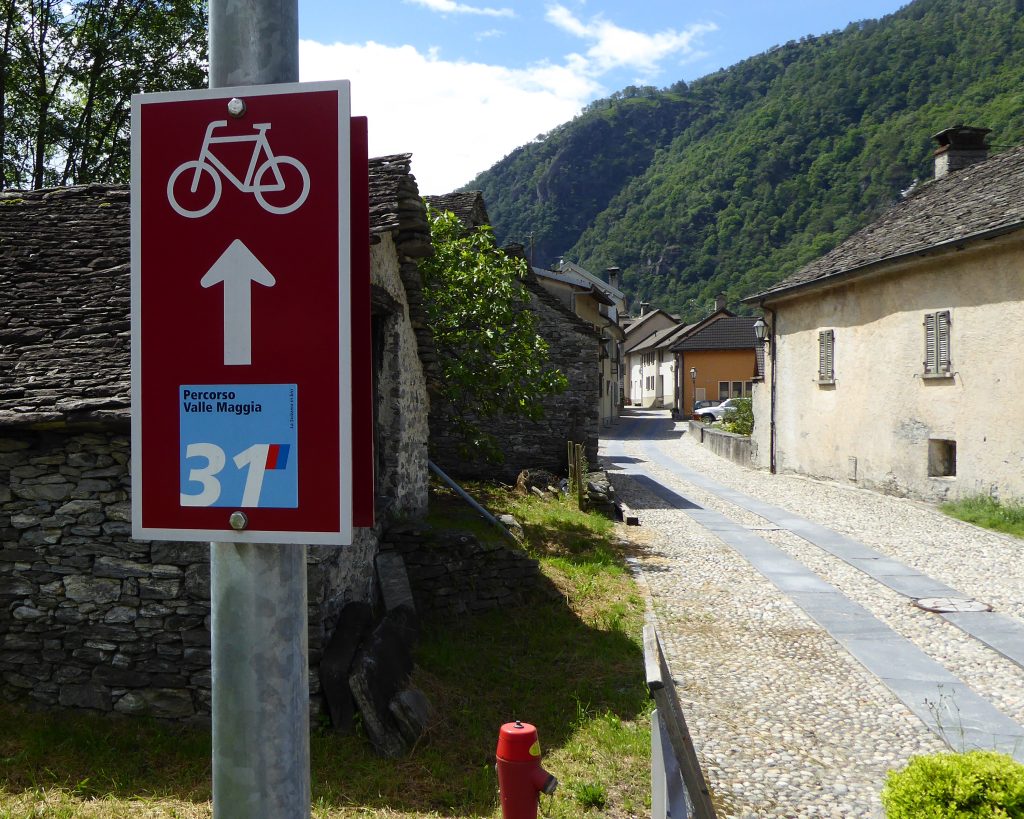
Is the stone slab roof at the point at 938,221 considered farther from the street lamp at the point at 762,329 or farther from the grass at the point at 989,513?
the grass at the point at 989,513

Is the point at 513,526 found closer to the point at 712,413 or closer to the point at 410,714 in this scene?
the point at 410,714

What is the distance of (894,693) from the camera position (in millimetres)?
6359

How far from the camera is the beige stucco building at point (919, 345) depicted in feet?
46.0

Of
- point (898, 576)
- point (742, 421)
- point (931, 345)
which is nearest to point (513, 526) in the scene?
point (898, 576)

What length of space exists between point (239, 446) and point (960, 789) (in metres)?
2.85

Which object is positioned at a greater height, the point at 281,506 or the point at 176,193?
the point at 176,193

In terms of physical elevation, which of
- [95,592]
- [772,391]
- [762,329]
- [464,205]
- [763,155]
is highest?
[763,155]

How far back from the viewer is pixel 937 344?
51.3 feet

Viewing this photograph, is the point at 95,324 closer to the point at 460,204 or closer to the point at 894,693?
the point at 894,693

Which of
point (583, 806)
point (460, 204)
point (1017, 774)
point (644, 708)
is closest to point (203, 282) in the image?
point (1017, 774)

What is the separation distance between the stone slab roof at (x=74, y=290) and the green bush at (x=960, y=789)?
15.4 feet

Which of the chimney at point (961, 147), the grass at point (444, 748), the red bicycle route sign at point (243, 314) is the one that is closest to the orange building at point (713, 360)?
the chimney at point (961, 147)

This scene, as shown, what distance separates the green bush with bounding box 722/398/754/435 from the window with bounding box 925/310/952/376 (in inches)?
457

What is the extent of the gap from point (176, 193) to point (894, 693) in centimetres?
639
